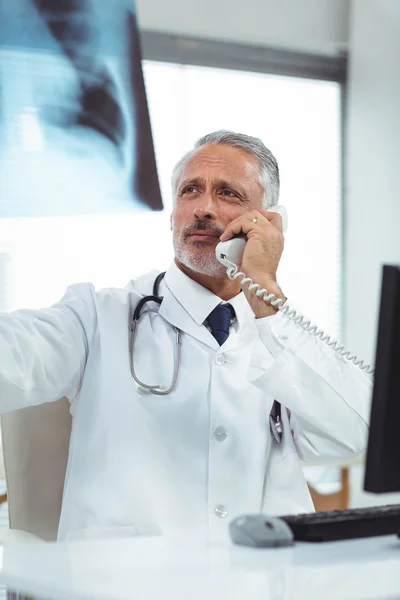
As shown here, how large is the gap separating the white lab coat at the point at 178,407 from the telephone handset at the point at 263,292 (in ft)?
0.11

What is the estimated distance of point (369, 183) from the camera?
13.0 ft

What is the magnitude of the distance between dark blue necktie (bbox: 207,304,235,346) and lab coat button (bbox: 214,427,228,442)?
0.66 ft

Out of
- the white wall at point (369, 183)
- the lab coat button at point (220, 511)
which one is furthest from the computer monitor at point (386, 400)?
the white wall at point (369, 183)

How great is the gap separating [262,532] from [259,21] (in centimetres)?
329

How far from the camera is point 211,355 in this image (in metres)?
1.63

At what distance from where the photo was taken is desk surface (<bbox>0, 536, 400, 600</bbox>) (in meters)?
0.71

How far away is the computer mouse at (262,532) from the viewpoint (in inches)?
35.4

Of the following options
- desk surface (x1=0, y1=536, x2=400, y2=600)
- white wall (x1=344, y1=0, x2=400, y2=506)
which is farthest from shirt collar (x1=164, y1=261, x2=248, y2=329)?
white wall (x1=344, y1=0, x2=400, y2=506)

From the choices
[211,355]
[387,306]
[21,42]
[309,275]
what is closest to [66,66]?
[21,42]

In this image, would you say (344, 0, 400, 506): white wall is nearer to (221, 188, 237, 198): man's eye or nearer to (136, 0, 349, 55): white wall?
(136, 0, 349, 55): white wall

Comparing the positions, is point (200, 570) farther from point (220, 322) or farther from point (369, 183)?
point (369, 183)

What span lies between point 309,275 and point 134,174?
1.11 metres

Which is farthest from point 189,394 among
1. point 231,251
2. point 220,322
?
point 231,251

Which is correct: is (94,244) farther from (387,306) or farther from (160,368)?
(387,306)
